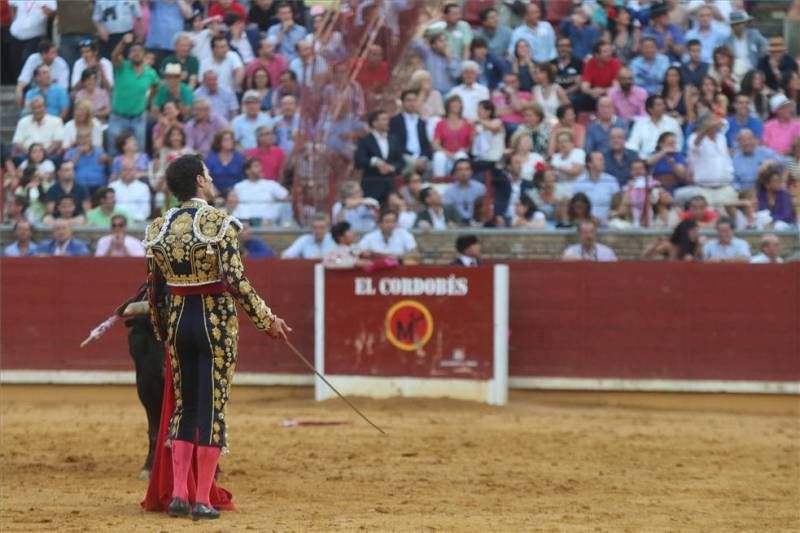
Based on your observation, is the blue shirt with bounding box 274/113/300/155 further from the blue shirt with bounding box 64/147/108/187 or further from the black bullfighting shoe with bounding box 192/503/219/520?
the black bullfighting shoe with bounding box 192/503/219/520

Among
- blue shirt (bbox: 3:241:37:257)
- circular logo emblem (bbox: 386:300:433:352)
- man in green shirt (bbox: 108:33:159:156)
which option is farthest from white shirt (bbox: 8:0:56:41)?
circular logo emblem (bbox: 386:300:433:352)

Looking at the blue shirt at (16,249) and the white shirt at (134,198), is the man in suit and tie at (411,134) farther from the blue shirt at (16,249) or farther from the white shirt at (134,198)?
the blue shirt at (16,249)

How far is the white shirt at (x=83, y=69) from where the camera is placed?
14.9 m

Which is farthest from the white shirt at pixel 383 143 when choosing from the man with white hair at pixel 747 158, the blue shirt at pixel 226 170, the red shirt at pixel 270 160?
the man with white hair at pixel 747 158

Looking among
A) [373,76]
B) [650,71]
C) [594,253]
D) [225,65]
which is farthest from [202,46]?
[594,253]

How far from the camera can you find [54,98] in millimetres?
14977

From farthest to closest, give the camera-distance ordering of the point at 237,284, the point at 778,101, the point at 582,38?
the point at 582,38 → the point at 778,101 → the point at 237,284

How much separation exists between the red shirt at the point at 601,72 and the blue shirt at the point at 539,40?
1.26 feet

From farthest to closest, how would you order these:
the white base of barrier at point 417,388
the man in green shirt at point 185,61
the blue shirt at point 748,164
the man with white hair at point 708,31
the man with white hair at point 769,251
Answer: the man in green shirt at point 185,61, the man with white hair at point 708,31, the blue shirt at point 748,164, the man with white hair at point 769,251, the white base of barrier at point 417,388

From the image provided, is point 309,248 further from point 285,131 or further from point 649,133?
point 649,133

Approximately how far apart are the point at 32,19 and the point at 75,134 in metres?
1.88

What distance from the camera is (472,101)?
14094mm

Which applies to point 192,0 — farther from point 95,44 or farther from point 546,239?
point 546,239

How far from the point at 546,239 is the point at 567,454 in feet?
13.1
